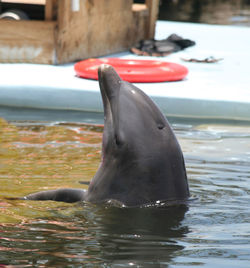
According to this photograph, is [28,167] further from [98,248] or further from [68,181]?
[98,248]

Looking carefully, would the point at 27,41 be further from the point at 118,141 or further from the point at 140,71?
the point at 118,141

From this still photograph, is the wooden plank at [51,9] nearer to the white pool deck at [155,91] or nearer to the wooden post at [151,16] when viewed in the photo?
the white pool deck at [155,91]

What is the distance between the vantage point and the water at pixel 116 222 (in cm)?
318

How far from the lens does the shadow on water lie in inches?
123

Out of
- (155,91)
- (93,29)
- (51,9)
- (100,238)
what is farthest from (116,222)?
(93,29)

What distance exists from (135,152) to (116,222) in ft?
1.33

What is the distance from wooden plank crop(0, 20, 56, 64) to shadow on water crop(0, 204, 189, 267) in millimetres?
5128

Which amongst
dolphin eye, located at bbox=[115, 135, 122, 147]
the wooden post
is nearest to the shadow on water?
dolphin eye, located at bbox=[115, 135, 122, 147]

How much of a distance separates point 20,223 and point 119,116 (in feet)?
2.69

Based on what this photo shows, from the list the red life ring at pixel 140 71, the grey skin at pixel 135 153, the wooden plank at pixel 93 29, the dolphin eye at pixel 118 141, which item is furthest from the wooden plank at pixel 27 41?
the dolphin eye at pixel 118 141

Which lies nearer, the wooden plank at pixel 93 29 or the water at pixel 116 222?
the water at pixel 116 222

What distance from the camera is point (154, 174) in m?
3.61

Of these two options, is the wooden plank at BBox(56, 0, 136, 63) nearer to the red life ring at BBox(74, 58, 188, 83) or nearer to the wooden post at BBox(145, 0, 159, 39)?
the wooden post at BBox(145, 0, 159, 39)

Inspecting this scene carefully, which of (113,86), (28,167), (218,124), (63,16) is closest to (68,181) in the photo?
(28,167)
